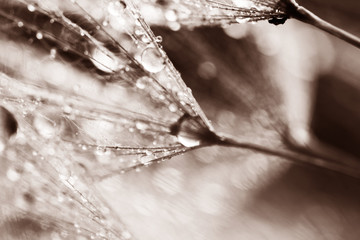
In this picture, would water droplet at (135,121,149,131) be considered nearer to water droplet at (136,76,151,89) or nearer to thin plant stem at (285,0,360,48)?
water droplet at (136,76,151,89)

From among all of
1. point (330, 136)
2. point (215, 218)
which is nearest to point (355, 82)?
point (330, 136)

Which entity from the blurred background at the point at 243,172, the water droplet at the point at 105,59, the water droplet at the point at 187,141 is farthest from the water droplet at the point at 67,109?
the blurred background at the point at 243,172

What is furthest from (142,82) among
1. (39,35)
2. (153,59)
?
(39,35)

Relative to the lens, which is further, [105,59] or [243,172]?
[243,172]

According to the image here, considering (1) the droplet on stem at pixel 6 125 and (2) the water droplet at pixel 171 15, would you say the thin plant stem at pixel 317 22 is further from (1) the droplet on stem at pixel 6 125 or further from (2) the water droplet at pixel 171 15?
(1) the droplet on stem at pixel 6 125

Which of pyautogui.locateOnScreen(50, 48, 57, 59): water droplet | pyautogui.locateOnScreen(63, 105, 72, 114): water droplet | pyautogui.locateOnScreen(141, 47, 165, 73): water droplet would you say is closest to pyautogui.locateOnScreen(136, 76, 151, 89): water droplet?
pyautogui.locateOnScreen(141, 47, 165, 73): water droplet

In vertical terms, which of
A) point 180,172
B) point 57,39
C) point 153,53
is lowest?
point 180,172

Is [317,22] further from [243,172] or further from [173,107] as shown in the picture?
[243,172]

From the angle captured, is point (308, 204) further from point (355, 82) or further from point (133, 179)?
point (133, 179)
